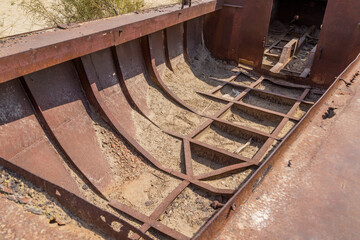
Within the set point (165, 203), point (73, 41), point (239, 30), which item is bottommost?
point (165, 203)

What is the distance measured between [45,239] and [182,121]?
134 inches

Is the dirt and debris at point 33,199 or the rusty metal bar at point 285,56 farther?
the rusty metal bar at point 285,56

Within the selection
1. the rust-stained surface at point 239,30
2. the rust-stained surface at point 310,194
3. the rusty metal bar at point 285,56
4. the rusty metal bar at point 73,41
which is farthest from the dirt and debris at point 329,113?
the rusty metal bar at point 285,56

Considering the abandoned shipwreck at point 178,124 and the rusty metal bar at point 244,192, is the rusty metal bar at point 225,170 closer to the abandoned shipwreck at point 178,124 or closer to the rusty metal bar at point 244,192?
the abandoned shipwreck at point 178,124

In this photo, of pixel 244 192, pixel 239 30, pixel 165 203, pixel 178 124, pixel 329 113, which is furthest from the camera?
pixel 239 30

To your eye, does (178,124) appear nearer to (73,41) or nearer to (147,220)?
(147,220)

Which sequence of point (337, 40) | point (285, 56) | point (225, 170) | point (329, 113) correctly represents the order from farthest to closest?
point (285, 56)
point (337, 40)
point (225, 170)
point (329, 113)

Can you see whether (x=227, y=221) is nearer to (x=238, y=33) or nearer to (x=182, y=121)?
(x=182, y=121)

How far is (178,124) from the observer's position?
191 inches

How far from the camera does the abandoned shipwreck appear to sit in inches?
70.1

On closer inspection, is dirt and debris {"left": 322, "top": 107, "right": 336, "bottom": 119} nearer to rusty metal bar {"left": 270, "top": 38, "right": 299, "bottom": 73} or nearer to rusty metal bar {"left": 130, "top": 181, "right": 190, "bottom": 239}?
rusty metal bar {"left": 130, "top": 181, "right": 190, "bottom": 239}

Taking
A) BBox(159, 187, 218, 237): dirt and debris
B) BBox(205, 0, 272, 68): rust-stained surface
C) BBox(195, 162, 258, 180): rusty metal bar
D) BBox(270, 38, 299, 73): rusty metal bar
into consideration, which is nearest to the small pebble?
BBox(159, 187, 218, 237): dirt and debris

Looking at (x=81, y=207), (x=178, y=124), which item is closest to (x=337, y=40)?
(x=178, y=124)

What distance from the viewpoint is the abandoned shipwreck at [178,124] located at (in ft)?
5.84
